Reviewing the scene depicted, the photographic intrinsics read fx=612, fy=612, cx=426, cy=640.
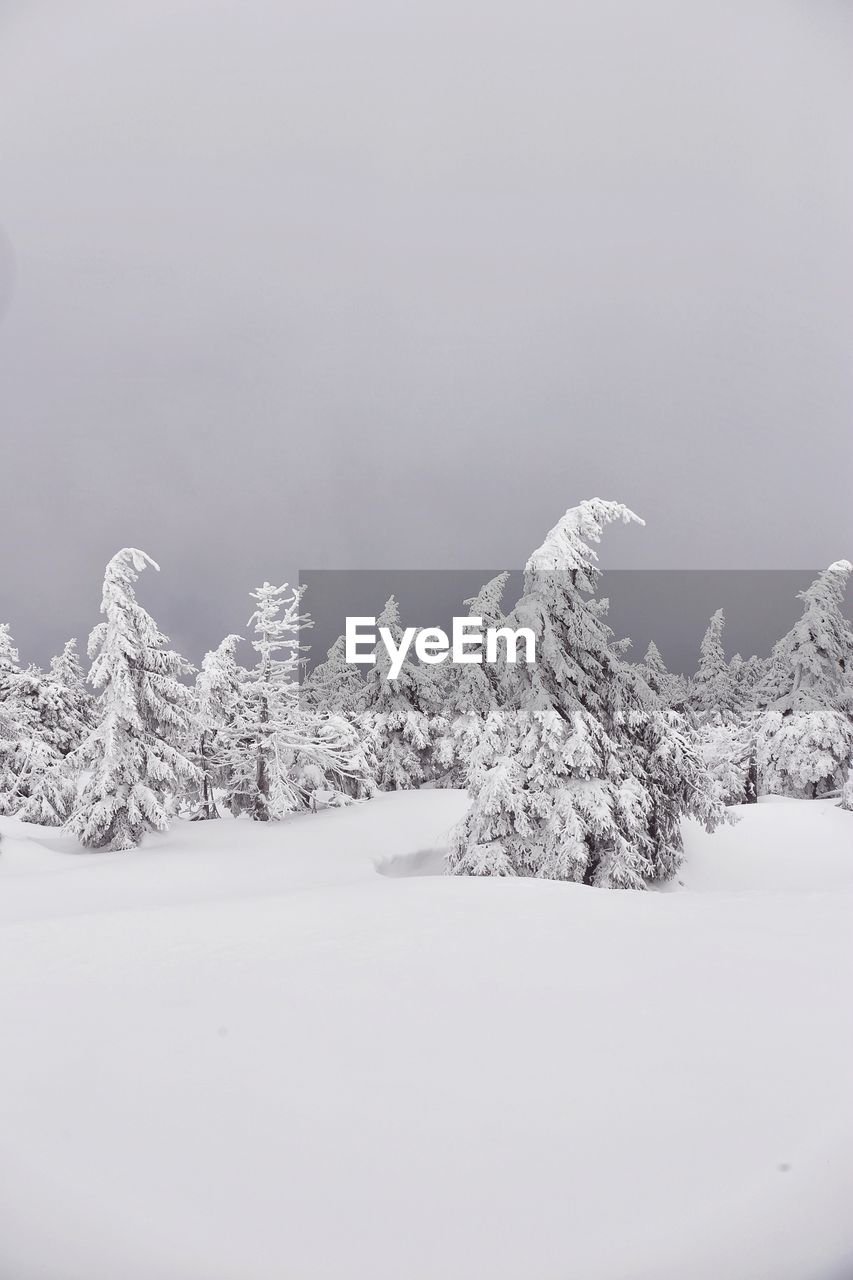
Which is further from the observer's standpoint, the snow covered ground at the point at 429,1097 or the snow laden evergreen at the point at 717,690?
the snow laden evergreen at the point at 717,690

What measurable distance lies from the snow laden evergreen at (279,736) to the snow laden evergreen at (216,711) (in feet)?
2.97

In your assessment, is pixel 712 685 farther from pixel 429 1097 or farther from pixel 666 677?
pixel 429 1097

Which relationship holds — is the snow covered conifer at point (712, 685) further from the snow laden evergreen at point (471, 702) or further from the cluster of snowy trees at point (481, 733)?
the snow laden evergreen at point (471, 702)

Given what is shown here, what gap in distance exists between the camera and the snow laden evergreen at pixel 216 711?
2347cm

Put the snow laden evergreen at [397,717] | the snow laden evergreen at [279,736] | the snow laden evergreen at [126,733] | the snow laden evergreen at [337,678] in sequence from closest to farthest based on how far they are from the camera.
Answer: the snow laden evergreen at [126,733] → the snow laden evergreen at [279,736] → the snow laden evergreen at [397,717] → the snow laden evergreen at [337,678]

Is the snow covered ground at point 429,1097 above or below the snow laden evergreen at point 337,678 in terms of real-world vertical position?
below

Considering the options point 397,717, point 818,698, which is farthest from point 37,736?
point 818,698

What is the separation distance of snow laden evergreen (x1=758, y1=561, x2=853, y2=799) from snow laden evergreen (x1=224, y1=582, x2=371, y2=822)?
53.0ft

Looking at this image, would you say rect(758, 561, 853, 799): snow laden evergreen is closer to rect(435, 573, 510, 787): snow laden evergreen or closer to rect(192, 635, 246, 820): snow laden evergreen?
rect(435, 573, 510, 787): snow laden evergreen

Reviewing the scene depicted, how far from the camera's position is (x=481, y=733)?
520 inches

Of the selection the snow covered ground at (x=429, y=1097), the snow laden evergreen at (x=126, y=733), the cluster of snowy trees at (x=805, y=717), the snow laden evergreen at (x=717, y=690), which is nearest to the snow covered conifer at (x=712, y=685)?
the snow laden evergreen at (x=717, y=690)

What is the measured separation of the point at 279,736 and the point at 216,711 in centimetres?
490

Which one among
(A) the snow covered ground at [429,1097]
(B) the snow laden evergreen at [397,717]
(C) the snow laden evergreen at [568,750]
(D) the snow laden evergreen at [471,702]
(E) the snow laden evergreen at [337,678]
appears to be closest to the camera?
(A) the snow covered ground at [429,1097]

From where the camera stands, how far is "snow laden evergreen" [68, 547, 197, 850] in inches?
683
